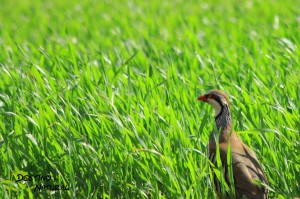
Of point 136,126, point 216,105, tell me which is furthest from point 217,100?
point 136,126

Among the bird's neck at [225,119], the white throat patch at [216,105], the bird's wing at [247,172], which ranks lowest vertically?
the bird's wing at [247,172]

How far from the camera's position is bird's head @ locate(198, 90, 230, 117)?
4.83 m

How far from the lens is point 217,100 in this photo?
4.86 metres

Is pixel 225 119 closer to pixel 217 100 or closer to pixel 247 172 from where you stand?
pixel 217 100

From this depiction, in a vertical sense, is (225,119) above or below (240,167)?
above

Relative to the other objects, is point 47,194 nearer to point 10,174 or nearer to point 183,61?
point 10,174

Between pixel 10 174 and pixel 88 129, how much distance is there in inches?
24.2

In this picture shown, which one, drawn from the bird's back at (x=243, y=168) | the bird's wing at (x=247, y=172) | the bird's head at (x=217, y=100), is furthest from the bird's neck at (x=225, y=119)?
the bird's wing at (x=247, y=172)

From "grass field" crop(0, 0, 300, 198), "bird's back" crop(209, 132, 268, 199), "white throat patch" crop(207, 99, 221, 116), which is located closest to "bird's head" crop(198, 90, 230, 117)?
"white throat patch" crop(207, 99, 221, 116)

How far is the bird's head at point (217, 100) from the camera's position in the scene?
15.8 ft

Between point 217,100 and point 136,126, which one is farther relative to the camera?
point 217,100

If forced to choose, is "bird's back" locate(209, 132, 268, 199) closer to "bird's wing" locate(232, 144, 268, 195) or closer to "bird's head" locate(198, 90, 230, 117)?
"bird's wing" locate(232, 144, 268, 195)

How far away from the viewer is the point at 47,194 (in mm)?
4461

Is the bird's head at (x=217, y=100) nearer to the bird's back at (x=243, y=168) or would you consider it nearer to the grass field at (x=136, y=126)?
the grass field at (x=136, y=126)
